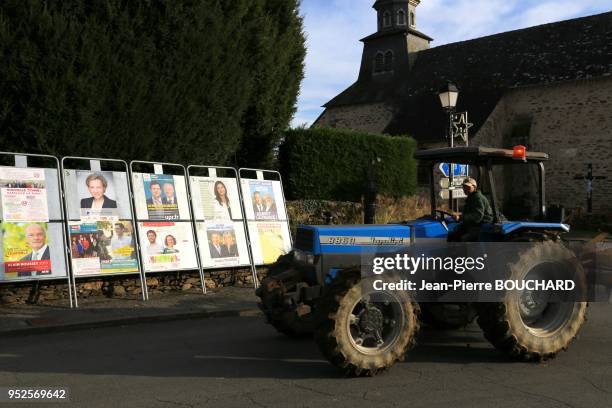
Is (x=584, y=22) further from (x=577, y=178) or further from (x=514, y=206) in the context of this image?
(x=514, y=206)

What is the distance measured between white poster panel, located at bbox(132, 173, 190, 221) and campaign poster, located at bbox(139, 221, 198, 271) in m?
0.15

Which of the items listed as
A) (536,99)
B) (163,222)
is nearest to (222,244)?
(163,222)

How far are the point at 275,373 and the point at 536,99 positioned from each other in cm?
2773

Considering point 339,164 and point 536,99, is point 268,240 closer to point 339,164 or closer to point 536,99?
point 339,164

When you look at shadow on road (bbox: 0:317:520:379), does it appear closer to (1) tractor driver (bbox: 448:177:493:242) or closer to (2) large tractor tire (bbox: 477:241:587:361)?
(2) large tractor tire (bbox: 477:241:587:361)

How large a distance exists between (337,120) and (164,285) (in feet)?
97.4

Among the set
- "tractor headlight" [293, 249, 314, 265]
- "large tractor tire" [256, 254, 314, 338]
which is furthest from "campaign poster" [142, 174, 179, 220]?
"tractor headlight" [293, 249, 314, 265]

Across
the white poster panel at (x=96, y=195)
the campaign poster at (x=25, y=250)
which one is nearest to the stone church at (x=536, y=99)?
the white poster panel at (x=96, y=195)

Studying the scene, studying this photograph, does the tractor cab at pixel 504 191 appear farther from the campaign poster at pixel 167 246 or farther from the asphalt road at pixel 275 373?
the campaign poster at pixel 167 246

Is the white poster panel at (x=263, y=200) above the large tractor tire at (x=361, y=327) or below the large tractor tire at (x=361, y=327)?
above

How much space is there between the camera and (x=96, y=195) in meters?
9.06

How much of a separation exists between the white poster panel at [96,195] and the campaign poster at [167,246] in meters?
0.48

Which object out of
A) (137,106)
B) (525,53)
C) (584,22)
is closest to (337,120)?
(525,53)

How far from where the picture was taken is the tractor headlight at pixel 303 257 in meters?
5.92
